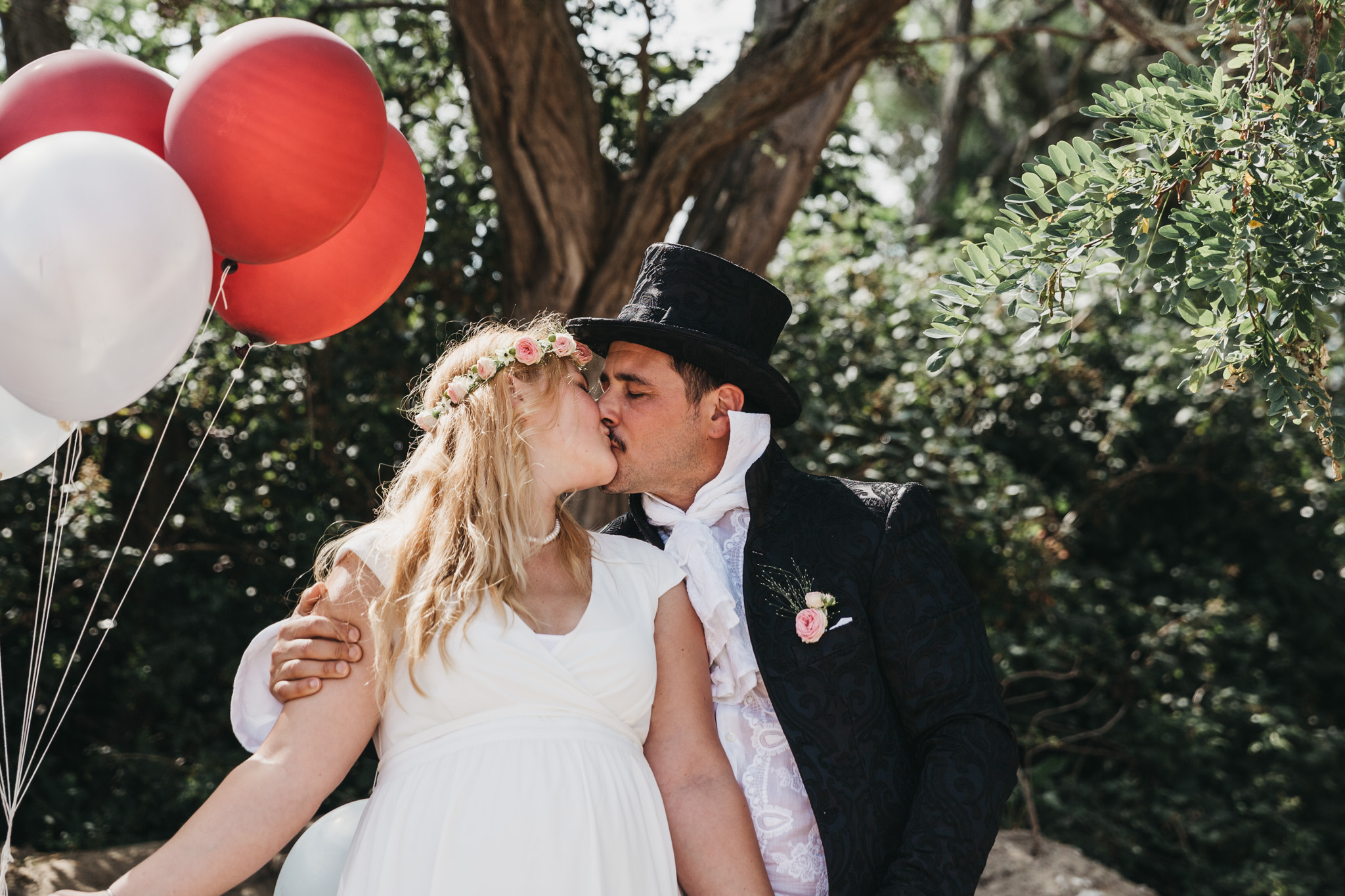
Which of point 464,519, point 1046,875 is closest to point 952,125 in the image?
point 1046,875

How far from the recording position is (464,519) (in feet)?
6.57

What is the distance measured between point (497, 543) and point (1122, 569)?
4.84m

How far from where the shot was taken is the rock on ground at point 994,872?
10.6ft

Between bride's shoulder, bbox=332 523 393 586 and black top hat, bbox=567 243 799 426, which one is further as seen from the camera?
black top hat, bbox=567 243 799 426

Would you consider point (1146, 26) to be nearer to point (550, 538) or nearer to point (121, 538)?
point (550, 538)

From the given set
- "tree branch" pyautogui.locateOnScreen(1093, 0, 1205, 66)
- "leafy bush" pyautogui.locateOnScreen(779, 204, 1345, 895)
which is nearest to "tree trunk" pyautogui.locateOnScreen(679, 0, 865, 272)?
"tree branch" pyautogui.locateOnScreen(1093, 0, 1205, 66)

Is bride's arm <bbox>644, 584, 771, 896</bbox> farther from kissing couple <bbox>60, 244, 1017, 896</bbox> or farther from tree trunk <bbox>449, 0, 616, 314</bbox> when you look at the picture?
tree trunk <bbox>449, 0, 616, 314</bbox>

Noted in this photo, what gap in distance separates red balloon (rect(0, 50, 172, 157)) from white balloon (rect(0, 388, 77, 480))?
0.51 m

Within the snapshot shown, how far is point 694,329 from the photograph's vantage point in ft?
7.43

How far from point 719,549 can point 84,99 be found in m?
1.47

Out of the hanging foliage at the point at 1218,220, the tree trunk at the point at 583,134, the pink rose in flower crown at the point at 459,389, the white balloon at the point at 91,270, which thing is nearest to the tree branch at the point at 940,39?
the tree trunk at the point at 583,134

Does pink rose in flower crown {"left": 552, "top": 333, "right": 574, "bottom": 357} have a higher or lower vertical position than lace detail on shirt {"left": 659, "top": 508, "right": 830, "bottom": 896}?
higher

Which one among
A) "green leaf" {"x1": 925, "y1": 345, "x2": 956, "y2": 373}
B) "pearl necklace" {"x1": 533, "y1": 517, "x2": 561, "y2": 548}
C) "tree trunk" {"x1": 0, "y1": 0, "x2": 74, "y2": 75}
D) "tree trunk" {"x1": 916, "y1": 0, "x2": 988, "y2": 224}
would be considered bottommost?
"pearl necklace" {"x1": 533, "y1": 517, "x2": 561, "y2": 548}

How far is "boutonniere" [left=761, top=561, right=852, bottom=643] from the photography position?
2.01 m
